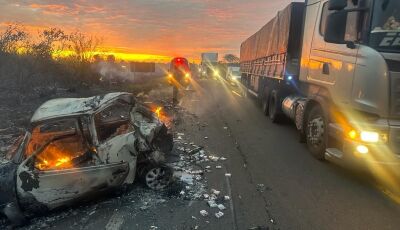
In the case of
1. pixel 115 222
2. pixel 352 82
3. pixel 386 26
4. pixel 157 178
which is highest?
pixel 386 26

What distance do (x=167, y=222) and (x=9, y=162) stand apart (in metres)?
2.35

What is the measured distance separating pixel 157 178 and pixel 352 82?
3578 mm

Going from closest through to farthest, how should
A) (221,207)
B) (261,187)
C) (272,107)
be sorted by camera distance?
(221,207), (261,187), (272,107)

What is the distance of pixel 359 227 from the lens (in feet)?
14.6

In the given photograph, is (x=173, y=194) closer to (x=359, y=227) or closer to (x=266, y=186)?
(x=266, y=186)

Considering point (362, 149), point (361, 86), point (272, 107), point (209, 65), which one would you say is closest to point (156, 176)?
point (362, 149)

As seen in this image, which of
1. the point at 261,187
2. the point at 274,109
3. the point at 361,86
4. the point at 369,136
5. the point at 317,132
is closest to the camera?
the point at 369,136

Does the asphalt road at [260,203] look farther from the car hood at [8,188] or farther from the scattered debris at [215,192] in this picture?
the car hood at [8,188]

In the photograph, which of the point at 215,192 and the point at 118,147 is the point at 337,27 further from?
the point at 118,147

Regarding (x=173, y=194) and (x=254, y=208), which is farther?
(x=173, y=194)

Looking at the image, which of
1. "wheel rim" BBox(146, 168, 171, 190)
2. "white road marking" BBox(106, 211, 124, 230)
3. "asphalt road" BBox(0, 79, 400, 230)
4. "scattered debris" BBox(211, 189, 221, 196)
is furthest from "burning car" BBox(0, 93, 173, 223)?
"scattered debris" BBox(211, 189, 221, 196)

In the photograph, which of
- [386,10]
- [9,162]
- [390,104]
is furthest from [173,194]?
[386,10]

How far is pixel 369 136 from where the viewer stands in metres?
5.29

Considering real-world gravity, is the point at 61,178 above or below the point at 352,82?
below
